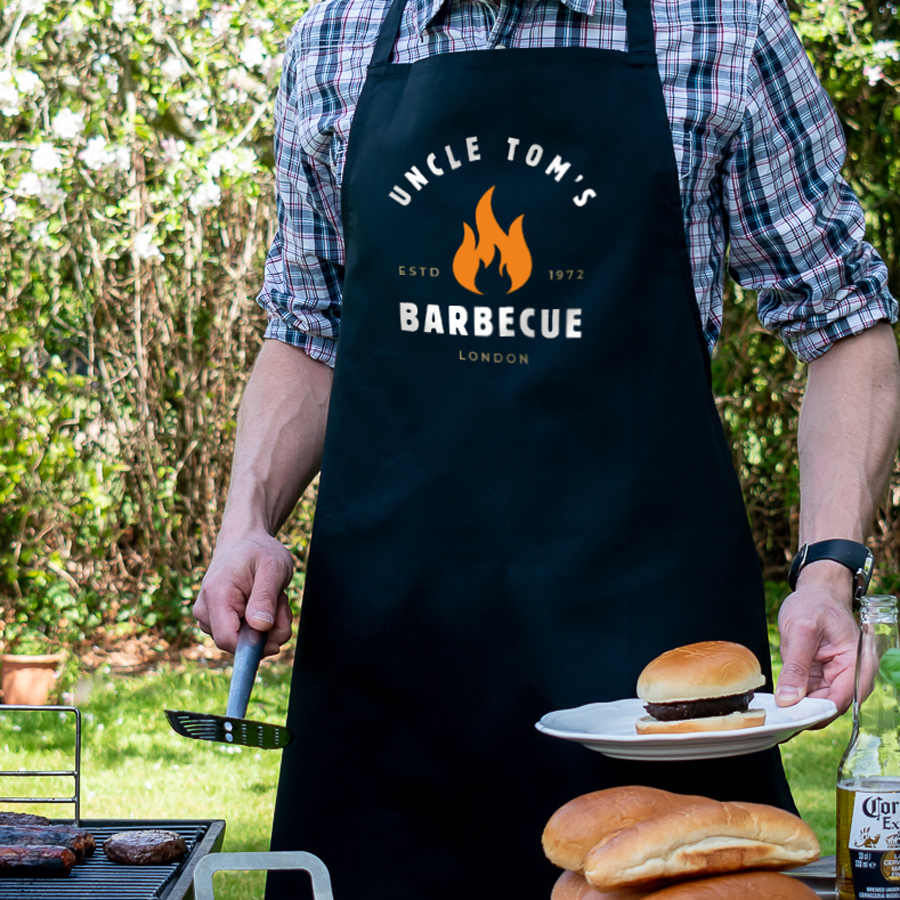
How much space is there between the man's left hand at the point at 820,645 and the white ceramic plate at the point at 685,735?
5cm

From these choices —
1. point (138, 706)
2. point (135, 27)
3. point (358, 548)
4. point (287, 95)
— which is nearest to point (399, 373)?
point (358, 548)

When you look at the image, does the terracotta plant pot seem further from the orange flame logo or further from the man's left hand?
the man's left hand

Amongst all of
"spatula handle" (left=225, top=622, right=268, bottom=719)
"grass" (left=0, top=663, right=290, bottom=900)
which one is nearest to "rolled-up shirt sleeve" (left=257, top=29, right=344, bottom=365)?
"spatula handle" (left=225, top=622, right=268, bottom=719)

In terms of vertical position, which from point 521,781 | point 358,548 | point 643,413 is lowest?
point 521,781

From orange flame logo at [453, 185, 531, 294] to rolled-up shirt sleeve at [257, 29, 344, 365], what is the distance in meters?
0.30

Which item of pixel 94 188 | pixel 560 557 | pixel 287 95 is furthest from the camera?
pixel 94 188

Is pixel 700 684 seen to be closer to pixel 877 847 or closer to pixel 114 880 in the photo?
pixel 877 847

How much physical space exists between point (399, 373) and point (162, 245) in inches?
164

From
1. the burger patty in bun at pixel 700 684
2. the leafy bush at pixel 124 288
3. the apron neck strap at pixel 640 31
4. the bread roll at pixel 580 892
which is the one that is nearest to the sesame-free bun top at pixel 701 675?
the burger patty in bun at pixel 700 684

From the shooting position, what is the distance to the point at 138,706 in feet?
15.3

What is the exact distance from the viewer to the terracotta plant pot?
4832 mm

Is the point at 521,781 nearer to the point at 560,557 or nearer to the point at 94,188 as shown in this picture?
the point at 560,557

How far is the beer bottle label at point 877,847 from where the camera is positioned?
0.94 meters

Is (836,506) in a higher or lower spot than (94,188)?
lower
